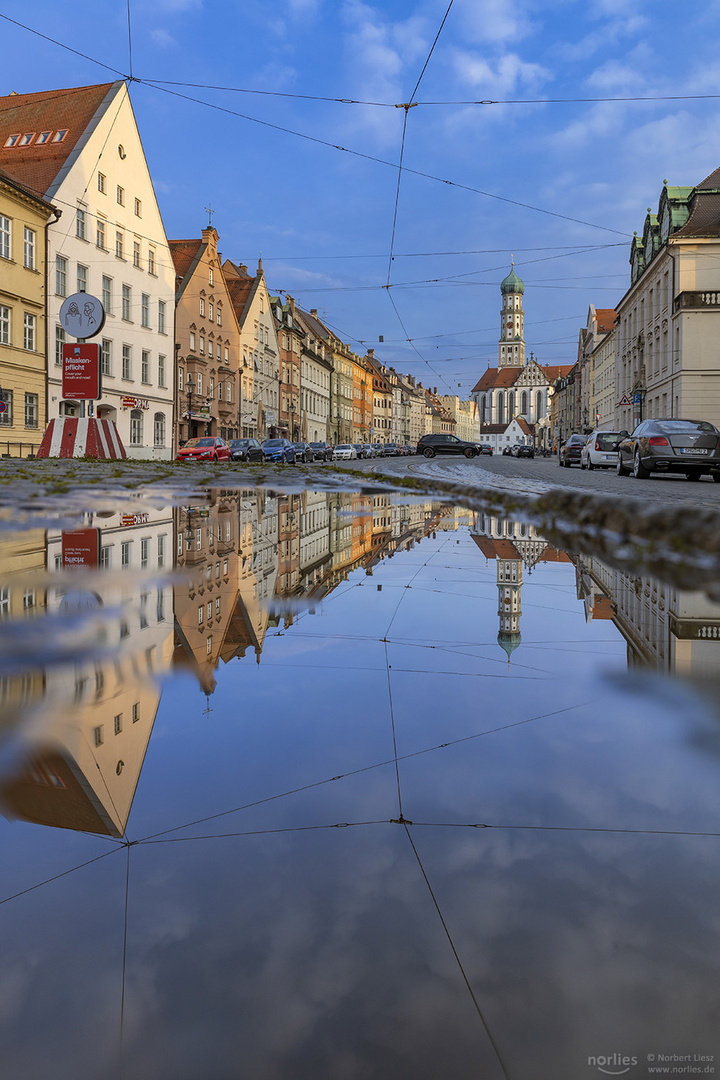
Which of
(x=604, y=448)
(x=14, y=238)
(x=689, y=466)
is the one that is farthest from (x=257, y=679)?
(x=14, y=238)

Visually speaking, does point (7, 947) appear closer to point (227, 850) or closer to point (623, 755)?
point (227, 850)

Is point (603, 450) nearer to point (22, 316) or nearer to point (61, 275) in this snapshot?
point (22, 316)

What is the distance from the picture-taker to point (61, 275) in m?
35.5

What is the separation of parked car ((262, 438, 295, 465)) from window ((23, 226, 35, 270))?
54.3 feet

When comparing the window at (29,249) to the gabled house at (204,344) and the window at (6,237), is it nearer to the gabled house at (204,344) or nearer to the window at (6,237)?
the window at (6,237)

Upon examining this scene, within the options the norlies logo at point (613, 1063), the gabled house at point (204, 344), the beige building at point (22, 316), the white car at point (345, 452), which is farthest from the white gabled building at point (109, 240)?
the norlies logo at point (613, 1063)

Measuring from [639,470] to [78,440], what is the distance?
47.7 feet

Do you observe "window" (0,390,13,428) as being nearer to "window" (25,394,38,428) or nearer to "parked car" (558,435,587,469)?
"window" (25,394,38,428)

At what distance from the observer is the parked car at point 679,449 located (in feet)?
61.9

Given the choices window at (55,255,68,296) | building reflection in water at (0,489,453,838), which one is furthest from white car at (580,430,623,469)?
building reflection in water at (0,489,453,838)

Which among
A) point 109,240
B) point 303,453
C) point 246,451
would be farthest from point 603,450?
point 109,240

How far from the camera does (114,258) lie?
4081 cm

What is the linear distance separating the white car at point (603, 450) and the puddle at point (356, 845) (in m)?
29.0

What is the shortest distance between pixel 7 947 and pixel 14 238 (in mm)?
35032
